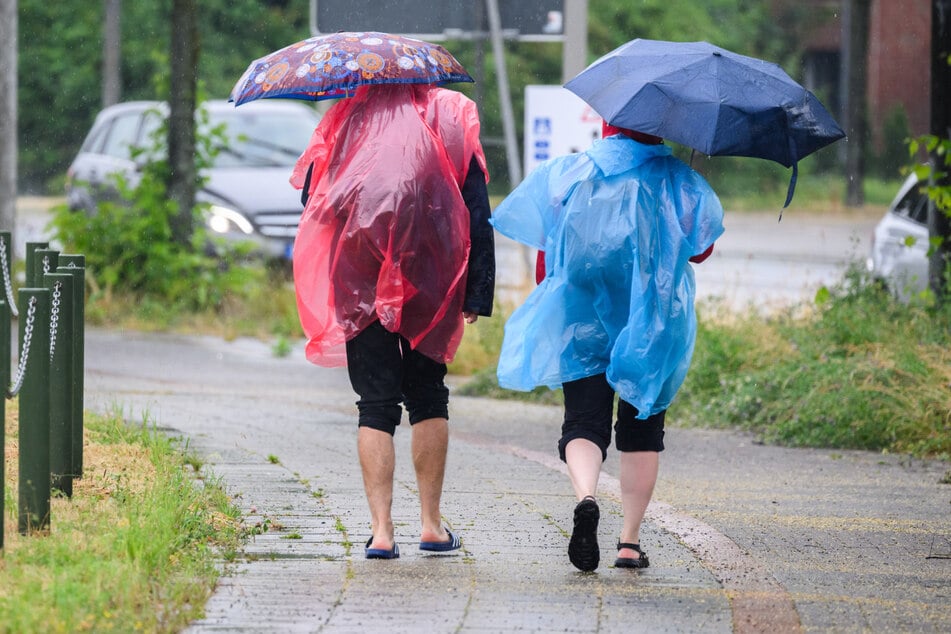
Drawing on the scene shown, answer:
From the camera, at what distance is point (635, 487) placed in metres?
5.09

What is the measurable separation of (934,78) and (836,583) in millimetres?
5603

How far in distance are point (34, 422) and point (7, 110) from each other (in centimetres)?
964

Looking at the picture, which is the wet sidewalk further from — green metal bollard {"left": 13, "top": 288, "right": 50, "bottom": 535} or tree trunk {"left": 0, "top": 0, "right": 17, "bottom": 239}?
tree trunk {"left": 0, "top": 0, "right": 17, "bottom": 239}

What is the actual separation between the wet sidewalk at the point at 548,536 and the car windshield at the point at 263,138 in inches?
230

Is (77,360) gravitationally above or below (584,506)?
above

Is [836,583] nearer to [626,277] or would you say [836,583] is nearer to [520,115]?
[626,277]

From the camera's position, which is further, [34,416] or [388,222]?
[388,222]

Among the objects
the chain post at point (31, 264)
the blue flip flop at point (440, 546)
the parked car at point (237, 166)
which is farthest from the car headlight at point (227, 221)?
the blue flip flop at point (440, 546)

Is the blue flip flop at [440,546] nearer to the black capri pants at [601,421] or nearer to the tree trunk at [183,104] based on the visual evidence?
the black capri pants at [601,421]

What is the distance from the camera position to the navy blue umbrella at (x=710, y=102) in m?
4.85

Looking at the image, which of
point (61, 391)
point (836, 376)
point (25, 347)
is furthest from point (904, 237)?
point (25, 347)

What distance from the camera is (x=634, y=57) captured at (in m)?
5.12

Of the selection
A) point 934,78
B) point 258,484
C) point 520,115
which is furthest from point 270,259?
point 520,115

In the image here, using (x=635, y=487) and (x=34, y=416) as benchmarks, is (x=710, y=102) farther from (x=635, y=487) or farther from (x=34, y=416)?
(x=34, y=416)
